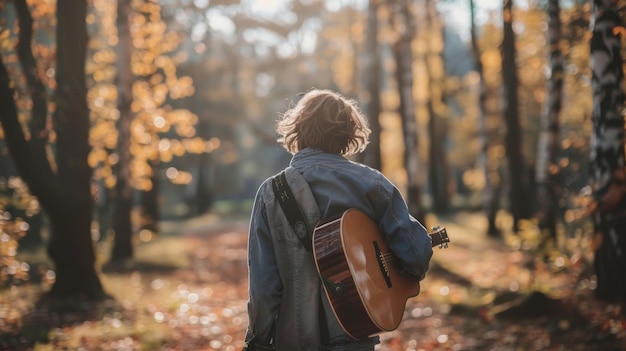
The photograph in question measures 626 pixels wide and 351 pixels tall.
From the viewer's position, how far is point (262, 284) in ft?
10.9

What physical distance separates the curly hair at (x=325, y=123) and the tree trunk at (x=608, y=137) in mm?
4503

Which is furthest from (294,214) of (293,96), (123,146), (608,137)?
(293,96)

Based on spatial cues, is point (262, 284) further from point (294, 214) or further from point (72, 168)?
point (72, 168)

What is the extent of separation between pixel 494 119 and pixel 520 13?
43.9 ft

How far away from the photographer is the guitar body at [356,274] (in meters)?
3.14

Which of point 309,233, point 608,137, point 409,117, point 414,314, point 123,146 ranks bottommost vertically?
point 414,314

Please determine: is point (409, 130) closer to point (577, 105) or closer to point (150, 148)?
point (577, 105)

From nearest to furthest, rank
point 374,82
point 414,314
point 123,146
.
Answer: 1. point 414,314
2. point 123,146
3. point 374,82

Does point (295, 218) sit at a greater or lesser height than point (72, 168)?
greater

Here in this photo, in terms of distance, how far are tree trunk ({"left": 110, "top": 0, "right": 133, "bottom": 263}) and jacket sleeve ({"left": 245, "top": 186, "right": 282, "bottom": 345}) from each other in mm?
12896

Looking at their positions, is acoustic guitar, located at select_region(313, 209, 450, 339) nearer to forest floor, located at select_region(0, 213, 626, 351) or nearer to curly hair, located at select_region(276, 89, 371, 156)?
curly hair, located at select_region(276, 89, 371, 156)

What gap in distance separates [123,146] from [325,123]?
43.1 ft

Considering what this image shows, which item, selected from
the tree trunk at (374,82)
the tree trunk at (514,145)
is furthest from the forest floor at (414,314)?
the tree trunk at (374,82)

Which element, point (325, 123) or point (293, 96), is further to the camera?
point (293, 96)
